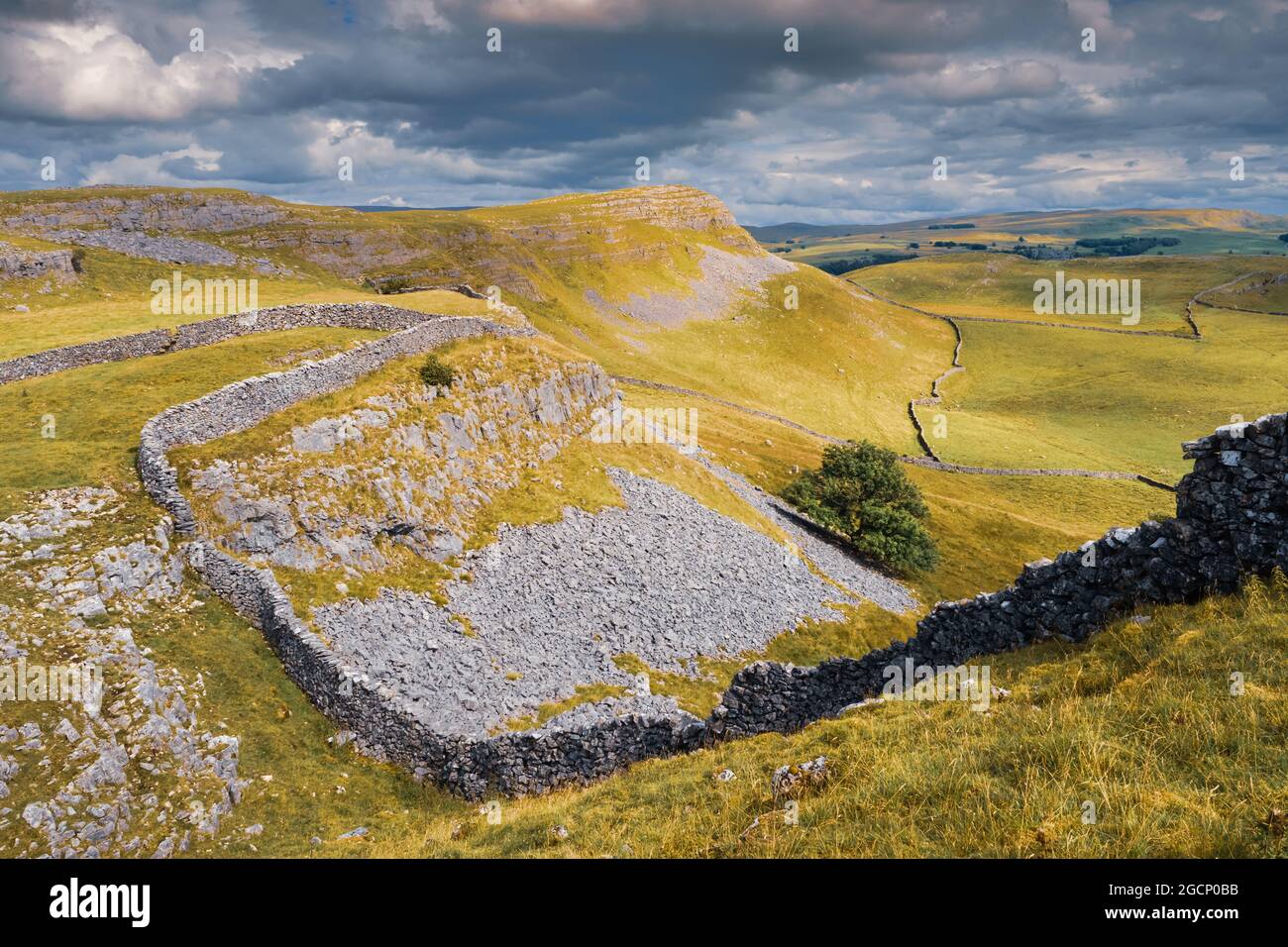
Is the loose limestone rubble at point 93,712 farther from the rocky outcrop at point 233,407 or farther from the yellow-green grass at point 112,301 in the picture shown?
the yellow-green grass at point 112,301

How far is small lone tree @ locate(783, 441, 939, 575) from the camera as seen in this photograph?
53750mm

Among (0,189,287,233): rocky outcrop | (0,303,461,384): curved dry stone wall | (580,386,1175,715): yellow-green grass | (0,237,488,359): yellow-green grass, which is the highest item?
(0,189,287,233): rocky outcrop

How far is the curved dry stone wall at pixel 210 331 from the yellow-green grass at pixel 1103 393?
79961 mm

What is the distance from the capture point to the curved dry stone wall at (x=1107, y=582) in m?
13.0

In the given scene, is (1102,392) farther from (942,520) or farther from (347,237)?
(347,237)

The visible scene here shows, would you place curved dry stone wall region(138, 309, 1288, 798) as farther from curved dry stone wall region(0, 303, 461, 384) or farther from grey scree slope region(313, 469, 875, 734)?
curved dry stone wall region(0, 303, 461, 384)

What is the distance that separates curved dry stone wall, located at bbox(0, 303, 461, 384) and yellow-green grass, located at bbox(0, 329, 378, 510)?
134 cm

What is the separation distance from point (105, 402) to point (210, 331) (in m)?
10.8

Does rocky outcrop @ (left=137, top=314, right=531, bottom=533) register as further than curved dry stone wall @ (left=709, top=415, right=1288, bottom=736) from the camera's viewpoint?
Yes

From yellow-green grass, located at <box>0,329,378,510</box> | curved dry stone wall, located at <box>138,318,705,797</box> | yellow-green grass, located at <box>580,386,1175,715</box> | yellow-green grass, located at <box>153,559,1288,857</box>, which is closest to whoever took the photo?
yellow-green grass, located at <box>153,559,1288,857</box>

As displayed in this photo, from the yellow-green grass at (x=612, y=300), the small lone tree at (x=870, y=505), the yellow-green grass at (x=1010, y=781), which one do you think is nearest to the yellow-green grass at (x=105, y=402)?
A: the yellow-green grass at (x=612, y=300)

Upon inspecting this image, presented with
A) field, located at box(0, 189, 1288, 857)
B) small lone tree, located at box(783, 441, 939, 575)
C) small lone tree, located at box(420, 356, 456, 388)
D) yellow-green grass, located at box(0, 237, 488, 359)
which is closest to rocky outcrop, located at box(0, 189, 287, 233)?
field, located at box(0, 189, 1288, 857)

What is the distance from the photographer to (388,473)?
1236 inches
